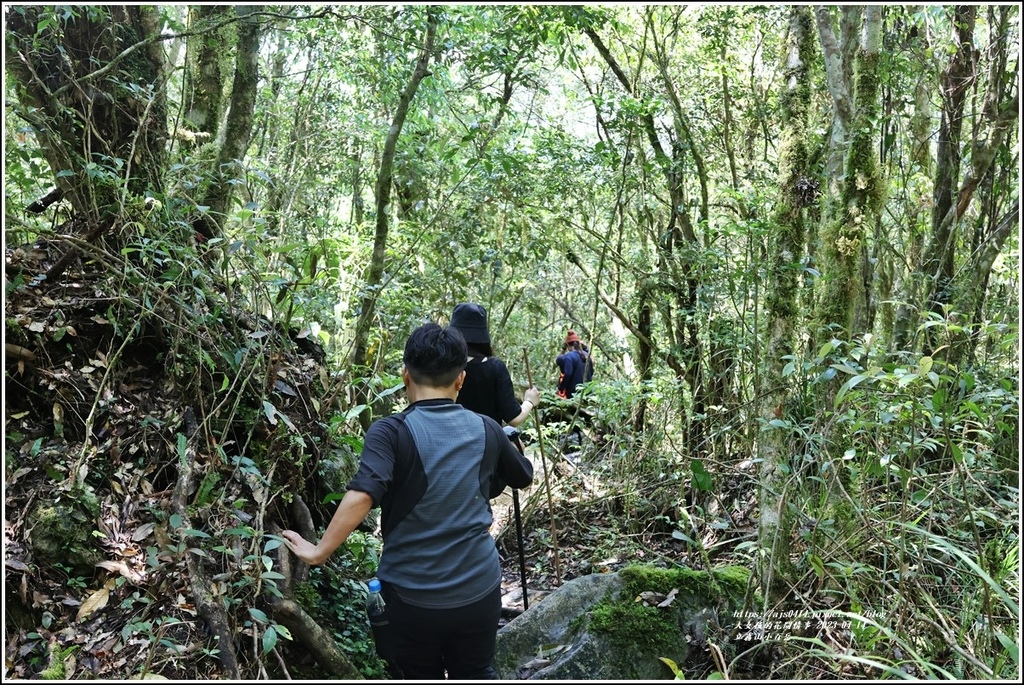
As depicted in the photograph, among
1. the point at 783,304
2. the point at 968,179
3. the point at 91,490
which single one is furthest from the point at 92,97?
the point at 968,179

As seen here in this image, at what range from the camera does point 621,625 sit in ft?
12.9

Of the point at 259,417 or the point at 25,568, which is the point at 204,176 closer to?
the point at 259,417

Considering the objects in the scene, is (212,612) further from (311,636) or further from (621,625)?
(621,625)

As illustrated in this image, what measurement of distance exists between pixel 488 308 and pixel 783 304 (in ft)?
12.5

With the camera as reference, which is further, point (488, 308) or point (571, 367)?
point (571, 367)

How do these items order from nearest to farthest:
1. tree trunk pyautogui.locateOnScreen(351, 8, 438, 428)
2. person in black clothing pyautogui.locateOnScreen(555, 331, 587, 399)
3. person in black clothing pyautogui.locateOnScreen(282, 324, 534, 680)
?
person in black clothing pyautogui.locateOnScreen(282, 324, 534, 680) → tree trunk pyautogui.locateOnScreen(351, 8, 438, 428) → person in black clothing pyautogui.locateOnScreen(555, 331, 587, 399)

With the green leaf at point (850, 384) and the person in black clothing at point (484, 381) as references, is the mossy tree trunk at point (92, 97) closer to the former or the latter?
the person in black clothing at point (484, 381)

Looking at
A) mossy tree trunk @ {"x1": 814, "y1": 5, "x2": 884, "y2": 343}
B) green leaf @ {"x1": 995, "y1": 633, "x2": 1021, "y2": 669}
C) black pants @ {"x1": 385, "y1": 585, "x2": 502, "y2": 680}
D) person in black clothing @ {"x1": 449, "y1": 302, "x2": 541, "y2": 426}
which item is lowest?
green leaf @ {"x1": 995, "y1": 633, "x2": 1021, "y2": 669}

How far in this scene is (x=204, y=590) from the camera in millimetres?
3070

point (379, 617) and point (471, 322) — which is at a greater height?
point (471, 322)

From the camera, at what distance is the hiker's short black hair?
2.68 m

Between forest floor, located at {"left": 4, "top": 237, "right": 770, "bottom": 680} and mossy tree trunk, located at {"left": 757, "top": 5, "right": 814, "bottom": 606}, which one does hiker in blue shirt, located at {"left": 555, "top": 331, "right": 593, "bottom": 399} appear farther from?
forest floor, located at {"left": 4, "top": 237, "right": 770, "bottom": 680}

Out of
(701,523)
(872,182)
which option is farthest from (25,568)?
(872,182)

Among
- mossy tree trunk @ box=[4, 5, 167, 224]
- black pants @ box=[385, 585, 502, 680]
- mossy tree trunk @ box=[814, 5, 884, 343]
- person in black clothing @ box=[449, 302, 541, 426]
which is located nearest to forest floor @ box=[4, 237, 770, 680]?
mossy tree trunk @ box=[4, 5, 167, 224]
